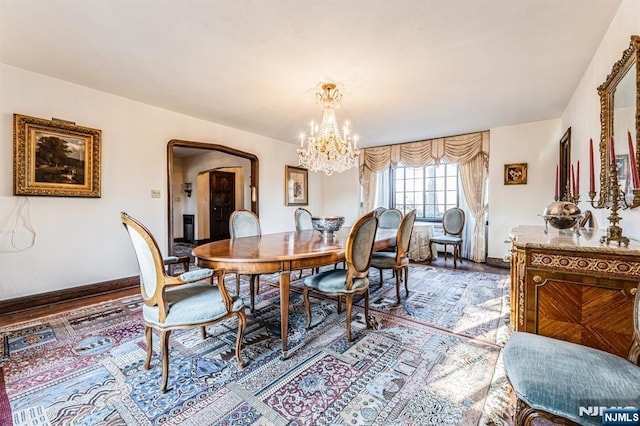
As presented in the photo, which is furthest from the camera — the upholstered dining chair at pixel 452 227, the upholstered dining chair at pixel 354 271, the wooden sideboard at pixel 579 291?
the upholstered dining chair at pixel 452 227

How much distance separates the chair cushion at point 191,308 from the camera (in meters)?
1.57

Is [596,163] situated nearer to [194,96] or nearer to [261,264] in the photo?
[261,264]

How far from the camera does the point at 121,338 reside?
2.16m

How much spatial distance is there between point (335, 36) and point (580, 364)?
2405mm

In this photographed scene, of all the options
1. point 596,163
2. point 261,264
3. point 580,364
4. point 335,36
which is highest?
point 335,36

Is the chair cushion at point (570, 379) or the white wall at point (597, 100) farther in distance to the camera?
the white wall at point (597, 100)

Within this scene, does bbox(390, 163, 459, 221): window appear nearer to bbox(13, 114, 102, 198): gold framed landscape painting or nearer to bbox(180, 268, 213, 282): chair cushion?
bbox(180, 268, 213, 282): chair cushion

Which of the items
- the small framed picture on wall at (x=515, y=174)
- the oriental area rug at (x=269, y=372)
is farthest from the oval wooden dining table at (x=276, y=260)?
the small framed picture on wall at (x=515, y=174)

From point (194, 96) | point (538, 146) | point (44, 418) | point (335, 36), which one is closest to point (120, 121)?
point (194, 96)

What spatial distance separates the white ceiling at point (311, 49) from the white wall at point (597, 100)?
0.10 meters

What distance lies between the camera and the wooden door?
23.6 ft

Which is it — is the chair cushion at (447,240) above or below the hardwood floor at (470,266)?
above

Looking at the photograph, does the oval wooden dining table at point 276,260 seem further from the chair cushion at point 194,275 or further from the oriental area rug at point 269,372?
the oriental area rug at point 269,372

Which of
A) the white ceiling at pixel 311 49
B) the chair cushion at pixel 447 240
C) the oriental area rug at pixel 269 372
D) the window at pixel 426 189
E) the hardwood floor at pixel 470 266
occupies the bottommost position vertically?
the oriental area rug at pixel 269 372
